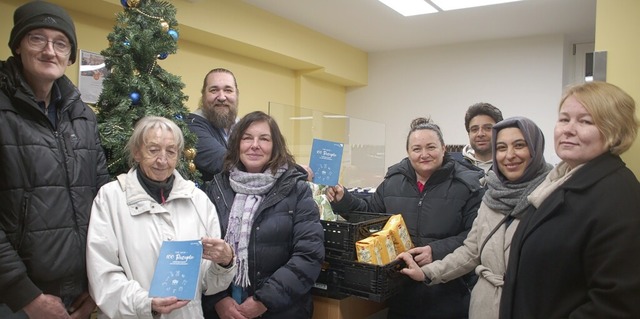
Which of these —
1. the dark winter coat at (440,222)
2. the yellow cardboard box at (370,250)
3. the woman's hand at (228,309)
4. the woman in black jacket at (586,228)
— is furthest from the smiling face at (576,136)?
the woman's hand at (228,309)

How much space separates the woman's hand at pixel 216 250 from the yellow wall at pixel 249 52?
247cm

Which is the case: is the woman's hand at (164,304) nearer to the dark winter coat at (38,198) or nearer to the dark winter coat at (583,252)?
the dark winter coat at (38,198)

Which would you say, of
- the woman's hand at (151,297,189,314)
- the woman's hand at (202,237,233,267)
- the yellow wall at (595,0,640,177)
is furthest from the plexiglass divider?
the woman's hand at (151,297,189,314)

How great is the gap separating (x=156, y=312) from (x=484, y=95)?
5211mm

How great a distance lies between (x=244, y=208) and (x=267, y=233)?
15 centimetres

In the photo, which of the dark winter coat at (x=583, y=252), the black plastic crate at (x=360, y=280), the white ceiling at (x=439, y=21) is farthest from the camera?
the white ceiling at (x=439, y=21)

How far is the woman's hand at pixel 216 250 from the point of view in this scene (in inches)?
63.1

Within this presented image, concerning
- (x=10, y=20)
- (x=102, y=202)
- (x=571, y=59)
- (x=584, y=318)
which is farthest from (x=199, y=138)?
(x=571, y=59)

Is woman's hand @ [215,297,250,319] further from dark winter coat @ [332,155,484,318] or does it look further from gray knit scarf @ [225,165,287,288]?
dark winter coat @ [332,155,484,318]

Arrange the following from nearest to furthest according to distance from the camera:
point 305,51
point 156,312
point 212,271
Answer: point 156,312
point 212,271
point 305,51

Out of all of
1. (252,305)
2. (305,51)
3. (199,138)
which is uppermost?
(305,51)

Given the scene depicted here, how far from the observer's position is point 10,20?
3.10 meters

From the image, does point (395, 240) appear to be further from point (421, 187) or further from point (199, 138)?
point (199, 138)

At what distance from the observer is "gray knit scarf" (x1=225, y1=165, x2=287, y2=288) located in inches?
72.2
